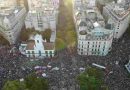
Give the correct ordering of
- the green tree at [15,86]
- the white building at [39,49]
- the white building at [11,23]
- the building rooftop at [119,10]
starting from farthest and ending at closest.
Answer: the building rooftop at [119,10], the white building at [11,23], the white building at [39,49], the green tree at [15,86]

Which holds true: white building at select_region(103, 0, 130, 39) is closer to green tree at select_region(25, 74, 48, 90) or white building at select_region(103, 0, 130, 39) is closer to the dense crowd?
the dense crowd

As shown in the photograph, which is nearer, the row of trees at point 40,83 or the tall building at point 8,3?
the row of trees at point 40,83

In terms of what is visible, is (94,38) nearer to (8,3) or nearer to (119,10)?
(119,10)

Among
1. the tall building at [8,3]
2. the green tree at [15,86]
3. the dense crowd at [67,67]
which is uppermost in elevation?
the tall building at [8,3]

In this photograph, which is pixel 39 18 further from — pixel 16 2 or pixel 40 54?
pixel 16 2

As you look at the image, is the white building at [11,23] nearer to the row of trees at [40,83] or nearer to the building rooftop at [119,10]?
the row of trees at [40,83]

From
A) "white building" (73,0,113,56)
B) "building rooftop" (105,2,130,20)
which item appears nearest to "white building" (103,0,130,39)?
"building rooftop" (105,2,130,20)

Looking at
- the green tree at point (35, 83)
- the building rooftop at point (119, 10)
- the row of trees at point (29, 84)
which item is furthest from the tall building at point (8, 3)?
the row of trees at point (29, 84)
